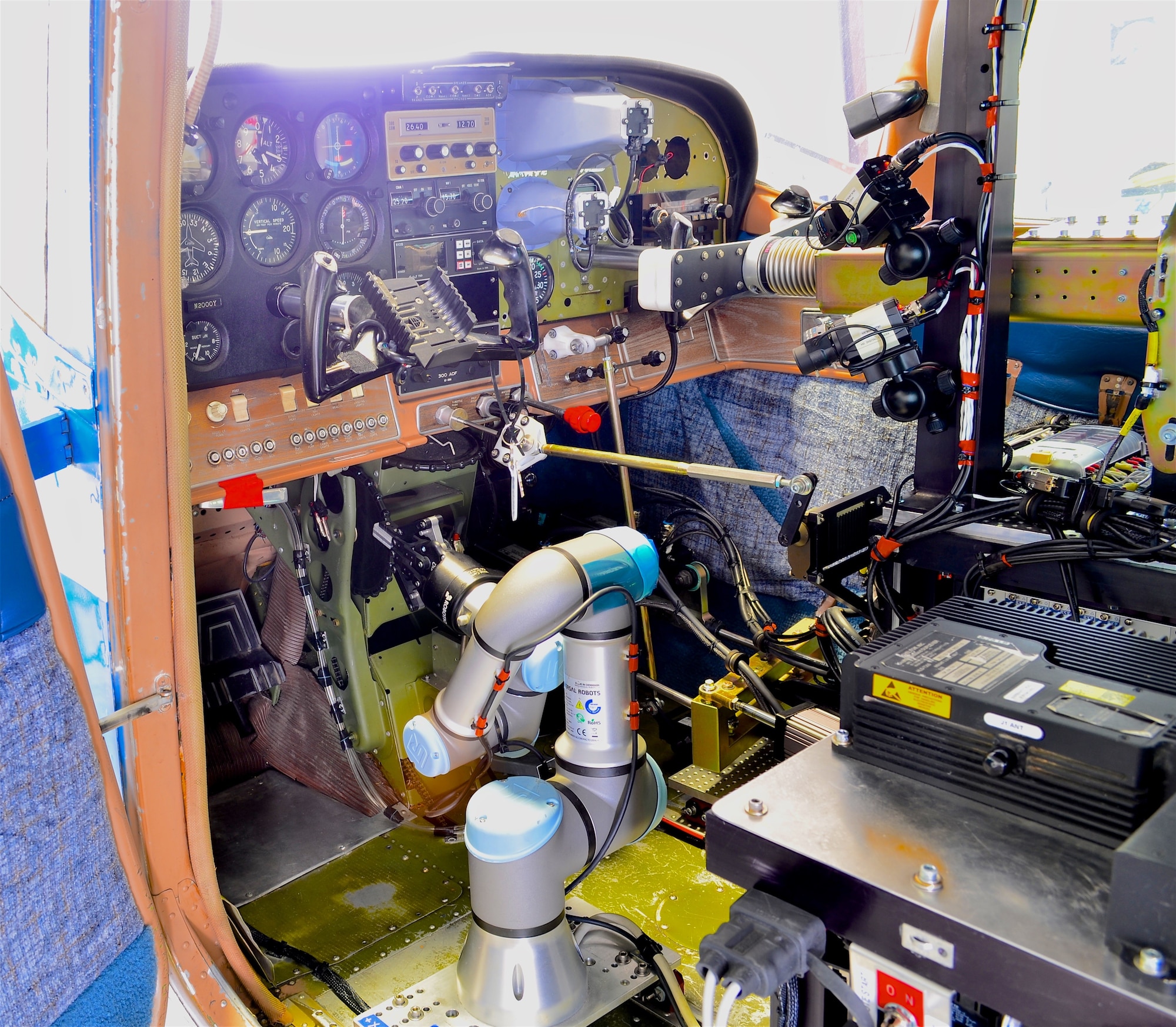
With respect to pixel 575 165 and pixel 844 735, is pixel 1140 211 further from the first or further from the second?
pixel 575 165

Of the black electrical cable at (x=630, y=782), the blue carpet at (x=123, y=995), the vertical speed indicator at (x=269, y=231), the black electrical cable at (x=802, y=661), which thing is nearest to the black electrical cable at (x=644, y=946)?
the black electrical cable at (x=630, y=782)

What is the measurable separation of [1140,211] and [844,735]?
116cm

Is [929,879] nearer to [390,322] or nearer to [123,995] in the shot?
[123,995]

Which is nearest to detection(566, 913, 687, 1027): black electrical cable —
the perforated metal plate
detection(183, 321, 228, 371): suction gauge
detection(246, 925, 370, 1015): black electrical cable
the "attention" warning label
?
the perforated metal plate

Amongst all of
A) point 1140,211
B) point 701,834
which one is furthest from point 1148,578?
point 701,834

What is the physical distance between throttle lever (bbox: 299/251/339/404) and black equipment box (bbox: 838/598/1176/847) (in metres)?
1.40

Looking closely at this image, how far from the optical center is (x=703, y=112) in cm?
314

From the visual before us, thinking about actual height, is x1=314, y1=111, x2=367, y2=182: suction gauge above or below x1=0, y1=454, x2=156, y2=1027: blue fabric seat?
above

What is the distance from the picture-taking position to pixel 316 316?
2.20 meters

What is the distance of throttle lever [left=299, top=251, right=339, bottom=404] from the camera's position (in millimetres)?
2188

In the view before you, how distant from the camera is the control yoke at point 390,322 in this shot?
2225mm

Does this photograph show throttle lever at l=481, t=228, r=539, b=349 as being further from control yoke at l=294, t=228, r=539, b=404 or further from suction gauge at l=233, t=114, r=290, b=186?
suction gauge at l=233, t=114, r=290, b=186

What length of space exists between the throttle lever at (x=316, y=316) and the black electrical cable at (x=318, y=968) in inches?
48.6

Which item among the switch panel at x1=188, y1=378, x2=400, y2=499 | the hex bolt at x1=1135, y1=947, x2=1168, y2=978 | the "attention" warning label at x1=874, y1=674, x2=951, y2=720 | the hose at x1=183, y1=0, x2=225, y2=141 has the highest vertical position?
the hose at x1=183, y1=0, x2=225, y2=141
